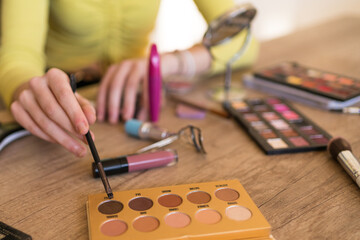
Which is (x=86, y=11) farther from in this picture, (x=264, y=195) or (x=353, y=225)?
(x=353, y=225)

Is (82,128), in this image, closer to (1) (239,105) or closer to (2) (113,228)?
(2) (113,228)

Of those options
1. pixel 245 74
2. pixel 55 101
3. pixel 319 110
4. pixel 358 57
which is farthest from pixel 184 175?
pixel 358 57

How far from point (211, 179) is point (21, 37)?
51cm

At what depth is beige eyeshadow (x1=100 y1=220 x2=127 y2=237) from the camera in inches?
17.6

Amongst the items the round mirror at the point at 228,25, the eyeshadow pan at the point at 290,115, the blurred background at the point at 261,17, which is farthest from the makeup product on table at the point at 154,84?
the blurred background at the point at 261,17

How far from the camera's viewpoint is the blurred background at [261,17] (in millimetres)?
2691

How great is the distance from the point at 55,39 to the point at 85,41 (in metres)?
0.08

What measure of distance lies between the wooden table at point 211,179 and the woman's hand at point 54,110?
0.12 ft

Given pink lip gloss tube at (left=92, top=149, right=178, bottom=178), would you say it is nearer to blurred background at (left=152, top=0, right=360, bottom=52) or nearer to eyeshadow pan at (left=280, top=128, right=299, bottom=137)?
eyeshadow pan at (left=280, top=128, right=299, bottom=137)

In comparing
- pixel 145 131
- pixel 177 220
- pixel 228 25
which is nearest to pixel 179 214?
pixel 177 220

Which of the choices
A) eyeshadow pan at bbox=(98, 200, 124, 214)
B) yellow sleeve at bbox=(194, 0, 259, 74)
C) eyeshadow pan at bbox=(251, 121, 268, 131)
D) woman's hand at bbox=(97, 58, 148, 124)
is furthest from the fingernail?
yellow sleeve at bbox=(194, 0, 259, 74)

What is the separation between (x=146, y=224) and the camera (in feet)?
1.52

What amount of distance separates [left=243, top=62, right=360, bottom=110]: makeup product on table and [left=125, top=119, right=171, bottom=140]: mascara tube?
0.31m

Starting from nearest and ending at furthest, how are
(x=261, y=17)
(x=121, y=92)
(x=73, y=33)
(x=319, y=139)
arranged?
(x=319, y=139)
(x=121, y=92)
(x=73, y=33)
(x=261, y=17)
